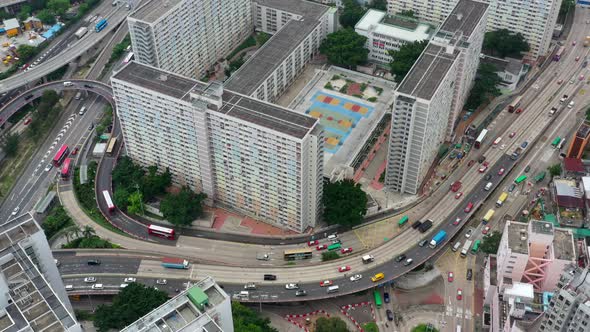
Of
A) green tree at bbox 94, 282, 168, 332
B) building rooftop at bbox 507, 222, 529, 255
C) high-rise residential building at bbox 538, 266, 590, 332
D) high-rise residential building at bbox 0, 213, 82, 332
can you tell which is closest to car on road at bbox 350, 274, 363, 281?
building rooftop at bbox 507, 222, 529, 255

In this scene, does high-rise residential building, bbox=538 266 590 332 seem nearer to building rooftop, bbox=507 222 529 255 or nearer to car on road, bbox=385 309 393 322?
building rooftop, bbox=507 222 529 255

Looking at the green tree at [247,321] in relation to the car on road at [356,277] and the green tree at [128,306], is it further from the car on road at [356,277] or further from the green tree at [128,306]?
the car on road at [356,277]

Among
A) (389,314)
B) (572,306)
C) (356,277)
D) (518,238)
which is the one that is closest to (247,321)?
(356,277)

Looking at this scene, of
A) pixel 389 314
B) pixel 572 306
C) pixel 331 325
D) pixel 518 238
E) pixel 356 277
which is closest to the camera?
pixel 572 306

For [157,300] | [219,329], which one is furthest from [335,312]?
[219,329]

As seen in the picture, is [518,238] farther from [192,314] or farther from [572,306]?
[192,314]

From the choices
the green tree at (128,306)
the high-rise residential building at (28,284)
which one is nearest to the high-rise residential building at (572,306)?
the green tree at (128,306)

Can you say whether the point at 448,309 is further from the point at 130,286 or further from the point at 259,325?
the point at 130,286
